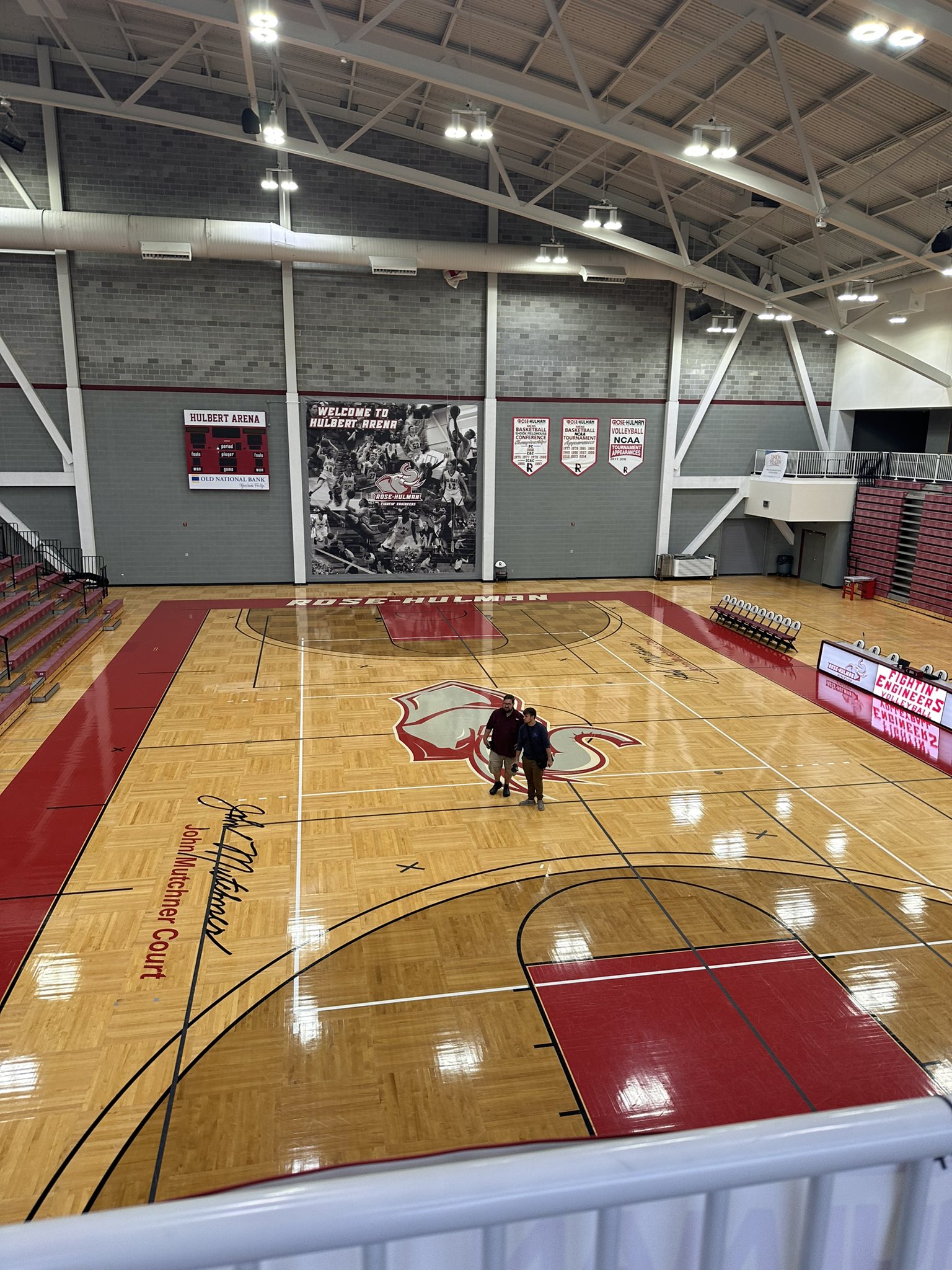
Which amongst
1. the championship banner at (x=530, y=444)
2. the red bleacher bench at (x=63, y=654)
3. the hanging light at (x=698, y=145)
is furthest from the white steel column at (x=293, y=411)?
the hanging light at (x=698, y=145)

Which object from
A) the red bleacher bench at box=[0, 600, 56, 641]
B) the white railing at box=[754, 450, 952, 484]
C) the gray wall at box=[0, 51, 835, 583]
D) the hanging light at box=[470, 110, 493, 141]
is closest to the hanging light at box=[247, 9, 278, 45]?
the hanging light at box=[470, 110, 493, 141]

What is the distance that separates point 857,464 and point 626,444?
26.0 ft

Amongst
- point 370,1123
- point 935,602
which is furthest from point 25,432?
point 935,602

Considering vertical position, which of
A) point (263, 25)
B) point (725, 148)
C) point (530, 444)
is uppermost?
point (263, 25)

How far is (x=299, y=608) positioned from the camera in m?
22.9

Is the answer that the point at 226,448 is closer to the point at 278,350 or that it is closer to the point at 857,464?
the point at 278,350

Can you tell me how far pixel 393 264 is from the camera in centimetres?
2327

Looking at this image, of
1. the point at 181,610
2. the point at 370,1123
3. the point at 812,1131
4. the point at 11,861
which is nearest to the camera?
the point at 812,1131

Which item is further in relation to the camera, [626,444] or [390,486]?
[626,444]

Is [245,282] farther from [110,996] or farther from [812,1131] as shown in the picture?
[812,1131]

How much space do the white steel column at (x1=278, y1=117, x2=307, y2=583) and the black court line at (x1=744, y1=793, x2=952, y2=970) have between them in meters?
17.9

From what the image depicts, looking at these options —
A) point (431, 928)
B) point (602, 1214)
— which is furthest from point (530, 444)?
point (602, 1214)

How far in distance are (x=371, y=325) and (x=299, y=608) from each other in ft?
29.1

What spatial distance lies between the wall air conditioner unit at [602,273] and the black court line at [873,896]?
1809 cm
